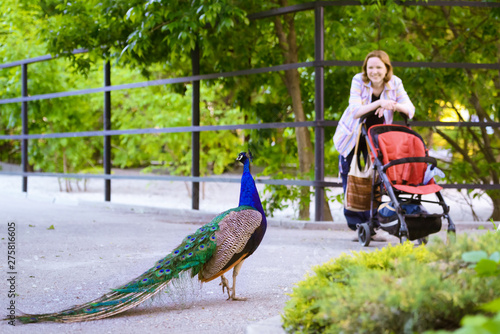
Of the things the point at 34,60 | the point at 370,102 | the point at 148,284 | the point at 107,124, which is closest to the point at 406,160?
the point at 370,102

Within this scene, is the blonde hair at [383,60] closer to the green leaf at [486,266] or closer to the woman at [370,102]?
the woman at [370,102]

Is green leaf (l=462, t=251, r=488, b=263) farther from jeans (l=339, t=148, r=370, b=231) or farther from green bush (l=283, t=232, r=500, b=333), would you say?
jeans (l=339, t=148, r=370, b=231)

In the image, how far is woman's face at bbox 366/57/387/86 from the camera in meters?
6.71

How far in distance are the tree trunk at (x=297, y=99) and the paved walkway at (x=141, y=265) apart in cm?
132

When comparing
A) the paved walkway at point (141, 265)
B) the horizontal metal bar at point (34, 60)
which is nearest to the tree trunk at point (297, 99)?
the paved walkway at point (141, 265)

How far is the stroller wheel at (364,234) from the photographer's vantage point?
21.8 ft

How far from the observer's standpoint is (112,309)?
3.86m

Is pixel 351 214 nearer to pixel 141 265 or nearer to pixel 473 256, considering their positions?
pixel 141 265

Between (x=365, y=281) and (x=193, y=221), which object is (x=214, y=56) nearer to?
(x=193, y=221)

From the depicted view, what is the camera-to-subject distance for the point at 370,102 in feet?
22.5

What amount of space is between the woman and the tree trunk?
8.84ft

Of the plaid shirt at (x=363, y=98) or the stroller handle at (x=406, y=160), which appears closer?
the stroller handle at (x=406, y=160)

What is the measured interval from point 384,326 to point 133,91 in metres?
15.0

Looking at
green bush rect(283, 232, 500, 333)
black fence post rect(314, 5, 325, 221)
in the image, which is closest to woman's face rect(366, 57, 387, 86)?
black fence post rect(314, 5, 325, 221)
